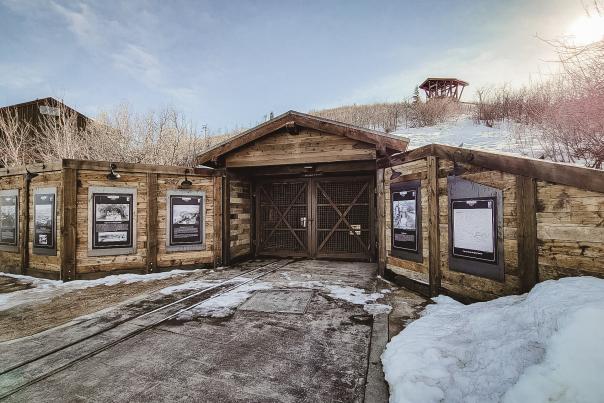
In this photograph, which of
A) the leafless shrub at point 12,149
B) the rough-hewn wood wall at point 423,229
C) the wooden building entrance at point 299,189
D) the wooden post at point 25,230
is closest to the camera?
the rough-hewn wood wall at point 423,229

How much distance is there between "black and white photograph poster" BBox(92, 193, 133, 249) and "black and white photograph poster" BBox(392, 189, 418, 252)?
6.70m

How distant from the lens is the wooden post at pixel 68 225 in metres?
7.00

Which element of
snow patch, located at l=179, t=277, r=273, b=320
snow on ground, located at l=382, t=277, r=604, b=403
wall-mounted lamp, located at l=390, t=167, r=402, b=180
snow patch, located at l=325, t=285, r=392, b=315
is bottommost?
snow patch, located at l=325, t=285, r=392, b=315

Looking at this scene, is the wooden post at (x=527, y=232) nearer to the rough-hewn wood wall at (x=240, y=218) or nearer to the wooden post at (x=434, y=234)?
the wooden post at (x=434, y=234)

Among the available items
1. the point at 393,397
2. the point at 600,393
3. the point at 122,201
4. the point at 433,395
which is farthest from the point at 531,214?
the point at 122,201

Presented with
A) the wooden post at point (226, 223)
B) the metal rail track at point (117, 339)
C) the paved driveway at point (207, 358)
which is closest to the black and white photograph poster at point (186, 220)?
the wooden post at point (226, 223)

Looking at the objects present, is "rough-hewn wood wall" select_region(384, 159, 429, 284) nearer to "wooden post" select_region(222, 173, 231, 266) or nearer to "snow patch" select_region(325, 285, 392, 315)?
"snow patch" select_region(325, 285, 392, 315)

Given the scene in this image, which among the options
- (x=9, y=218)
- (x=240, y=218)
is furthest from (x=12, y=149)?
(x=240, y=218)

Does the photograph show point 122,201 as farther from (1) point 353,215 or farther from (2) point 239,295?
(1) point 353,215

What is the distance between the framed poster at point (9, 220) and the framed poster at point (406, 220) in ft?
33.3

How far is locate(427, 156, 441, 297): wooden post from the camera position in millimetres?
5386

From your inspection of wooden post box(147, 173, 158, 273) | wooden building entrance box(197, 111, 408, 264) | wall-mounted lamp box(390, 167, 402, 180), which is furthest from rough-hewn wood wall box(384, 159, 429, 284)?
wooden post box(147, 173, 158, 273)

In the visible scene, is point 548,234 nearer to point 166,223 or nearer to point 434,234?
point 434,234

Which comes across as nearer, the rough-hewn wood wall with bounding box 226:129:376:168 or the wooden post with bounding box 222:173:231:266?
the rough-hewn wood wall with bounding box 226:129:376:168
